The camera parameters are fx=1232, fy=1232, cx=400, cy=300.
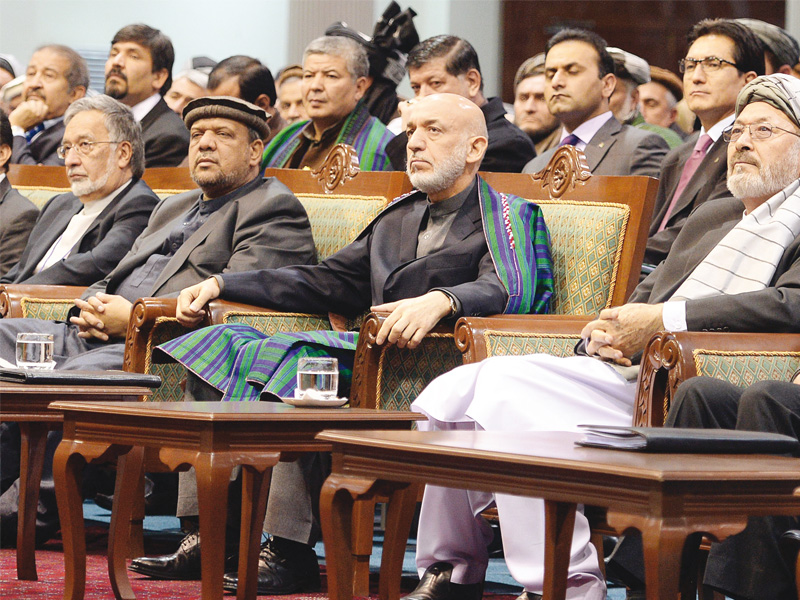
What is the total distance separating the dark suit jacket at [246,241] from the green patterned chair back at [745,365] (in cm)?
163

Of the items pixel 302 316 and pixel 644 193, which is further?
pixel 302 316

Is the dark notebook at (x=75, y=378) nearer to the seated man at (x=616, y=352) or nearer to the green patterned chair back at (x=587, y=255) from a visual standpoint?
the seated man at (x=616, y=352)

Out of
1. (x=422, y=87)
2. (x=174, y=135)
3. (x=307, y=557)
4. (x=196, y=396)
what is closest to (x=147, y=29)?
(x=174, y=135)

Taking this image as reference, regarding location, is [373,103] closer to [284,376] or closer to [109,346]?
[109,346]

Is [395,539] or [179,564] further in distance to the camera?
[179,564]

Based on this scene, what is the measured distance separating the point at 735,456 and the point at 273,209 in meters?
2.25

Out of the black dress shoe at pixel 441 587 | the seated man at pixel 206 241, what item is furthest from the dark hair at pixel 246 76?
the black dress shoe at pixel 441 587

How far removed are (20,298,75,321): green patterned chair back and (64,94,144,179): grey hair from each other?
722 mm

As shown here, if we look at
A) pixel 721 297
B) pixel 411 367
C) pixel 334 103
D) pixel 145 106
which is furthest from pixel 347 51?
pixel 721 297

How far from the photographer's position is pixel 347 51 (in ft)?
16.6

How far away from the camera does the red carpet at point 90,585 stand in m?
2.66

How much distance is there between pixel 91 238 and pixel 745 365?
2.66 m

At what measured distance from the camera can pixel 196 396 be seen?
3115 mm

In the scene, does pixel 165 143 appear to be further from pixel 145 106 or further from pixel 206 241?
pixel 206 241
